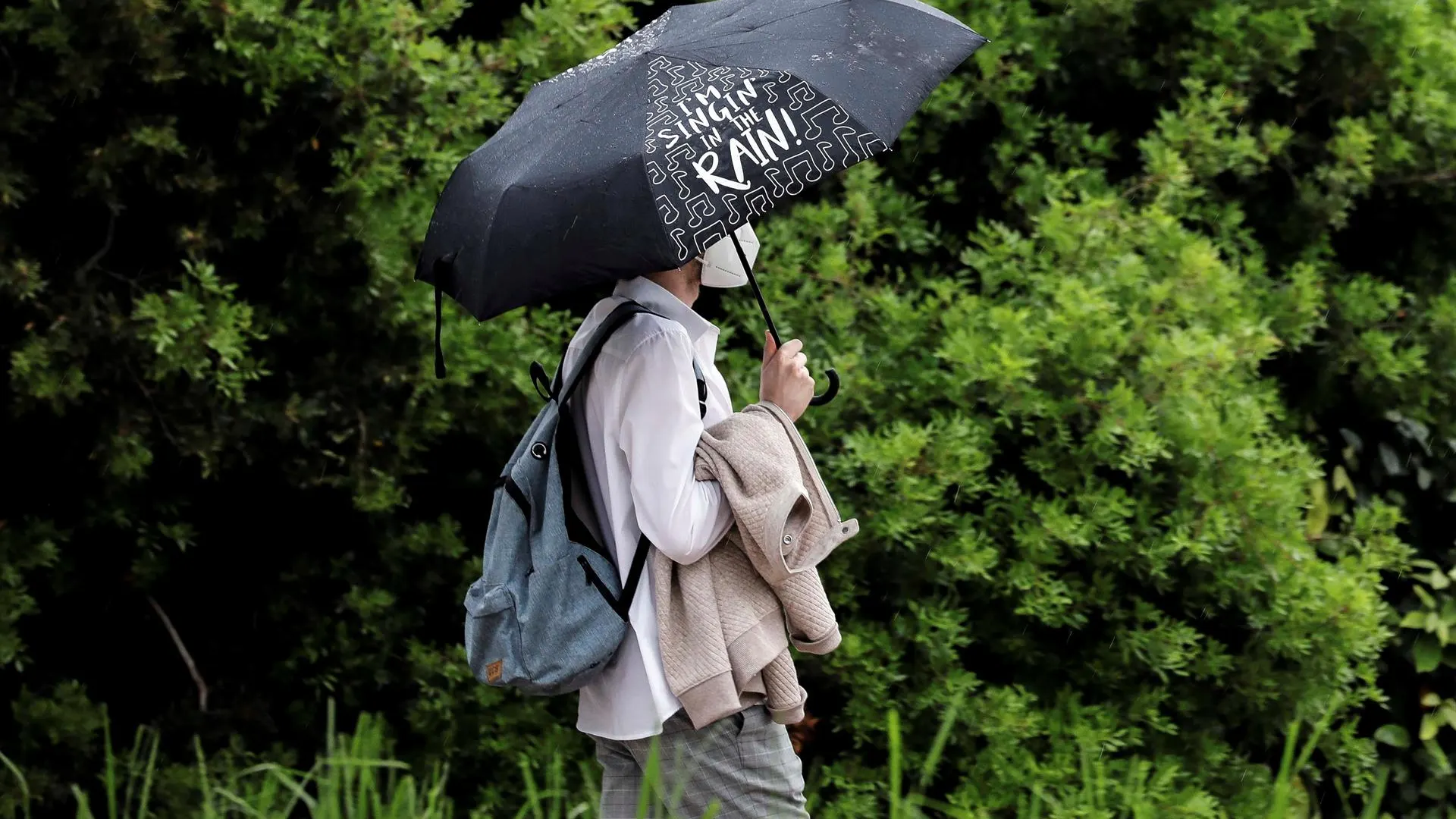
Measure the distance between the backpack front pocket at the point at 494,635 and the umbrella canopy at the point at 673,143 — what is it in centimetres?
49

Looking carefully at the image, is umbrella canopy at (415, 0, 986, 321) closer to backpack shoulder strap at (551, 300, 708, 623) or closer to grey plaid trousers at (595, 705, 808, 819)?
backpack shoulder strap at (551, 300, 708, 623)

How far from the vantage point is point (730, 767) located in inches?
100

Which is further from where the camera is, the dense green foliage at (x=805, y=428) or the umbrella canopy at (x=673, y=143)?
the dense green foliage at (x=805, y=428)

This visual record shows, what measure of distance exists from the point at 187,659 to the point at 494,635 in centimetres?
228

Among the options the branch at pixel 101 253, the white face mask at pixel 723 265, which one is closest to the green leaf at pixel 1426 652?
the white face mask at pixel 723 265

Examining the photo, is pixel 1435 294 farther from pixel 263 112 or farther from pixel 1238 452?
pixel 263 112

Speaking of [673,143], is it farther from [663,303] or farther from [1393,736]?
[1393,736]

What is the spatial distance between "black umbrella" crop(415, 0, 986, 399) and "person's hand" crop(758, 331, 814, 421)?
304mm

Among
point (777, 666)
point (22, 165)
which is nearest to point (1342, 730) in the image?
point (777, 666)

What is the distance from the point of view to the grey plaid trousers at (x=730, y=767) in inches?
100

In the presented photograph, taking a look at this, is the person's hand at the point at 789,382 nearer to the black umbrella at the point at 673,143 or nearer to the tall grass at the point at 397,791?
the black umbrella at the point at 673,143

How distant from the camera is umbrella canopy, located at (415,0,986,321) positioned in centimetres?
241

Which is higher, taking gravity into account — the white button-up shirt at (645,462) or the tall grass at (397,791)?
the white button-up shirt at (645,462)

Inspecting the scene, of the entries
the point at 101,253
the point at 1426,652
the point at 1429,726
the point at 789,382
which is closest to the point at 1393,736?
the point at 1429,726
